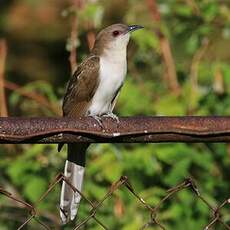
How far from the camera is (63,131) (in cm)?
306

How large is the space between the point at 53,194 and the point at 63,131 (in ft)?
7.82

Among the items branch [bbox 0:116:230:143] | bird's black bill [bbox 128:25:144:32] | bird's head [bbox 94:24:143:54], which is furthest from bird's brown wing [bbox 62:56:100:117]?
branch [bbox 0:116:230:143]

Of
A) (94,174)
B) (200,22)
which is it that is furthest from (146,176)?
(200,22)

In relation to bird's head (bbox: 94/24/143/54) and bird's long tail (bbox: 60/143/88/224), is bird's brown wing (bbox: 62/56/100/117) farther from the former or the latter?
bird's long tail (bbox: 60/143/88/224)

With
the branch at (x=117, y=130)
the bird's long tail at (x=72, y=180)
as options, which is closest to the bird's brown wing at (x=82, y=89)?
the bird's long tail at (x=72, y=180)

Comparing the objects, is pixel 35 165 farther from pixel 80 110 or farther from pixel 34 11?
pixel 34 11

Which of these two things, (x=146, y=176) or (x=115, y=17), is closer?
(x=146, y=176)

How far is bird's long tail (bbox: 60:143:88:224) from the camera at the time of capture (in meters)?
3.75

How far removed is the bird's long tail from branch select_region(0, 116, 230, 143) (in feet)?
2.13

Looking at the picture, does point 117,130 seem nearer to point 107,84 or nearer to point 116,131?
point 116,131

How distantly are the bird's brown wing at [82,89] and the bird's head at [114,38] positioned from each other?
29cm

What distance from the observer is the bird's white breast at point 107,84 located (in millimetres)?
5223

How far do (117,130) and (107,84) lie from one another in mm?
2083

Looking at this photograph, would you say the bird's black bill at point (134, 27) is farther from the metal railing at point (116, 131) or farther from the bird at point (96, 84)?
the metal railing at point (116, 131)
